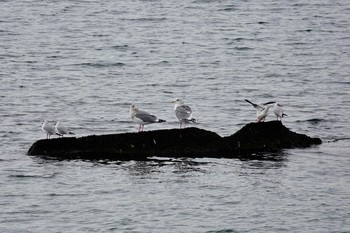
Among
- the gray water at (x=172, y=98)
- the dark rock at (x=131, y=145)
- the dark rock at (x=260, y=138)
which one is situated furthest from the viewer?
the dark rock at (x=260, y=138)

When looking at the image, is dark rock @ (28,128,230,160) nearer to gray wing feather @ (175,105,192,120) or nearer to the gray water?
the gray water

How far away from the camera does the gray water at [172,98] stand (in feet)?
54.3

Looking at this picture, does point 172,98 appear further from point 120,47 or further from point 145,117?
point 120,47

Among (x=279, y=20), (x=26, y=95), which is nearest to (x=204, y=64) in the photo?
(x=26, y=95)

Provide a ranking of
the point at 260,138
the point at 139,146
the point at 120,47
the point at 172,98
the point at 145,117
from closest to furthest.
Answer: the point at 139,146 → the point at 260,138 → the point at 145,117 → the point at 172,98 → the point at 120,47

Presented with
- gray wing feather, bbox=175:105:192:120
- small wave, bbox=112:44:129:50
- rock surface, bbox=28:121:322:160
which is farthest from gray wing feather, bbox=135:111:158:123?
small wave, bbox=112:44:129:50

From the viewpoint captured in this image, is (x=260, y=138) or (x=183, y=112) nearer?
(x=260, y=138)

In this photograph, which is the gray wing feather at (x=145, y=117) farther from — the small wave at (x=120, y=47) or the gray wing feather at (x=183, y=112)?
the small wave at (x=120, y=47)

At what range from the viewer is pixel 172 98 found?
3375 centimetres

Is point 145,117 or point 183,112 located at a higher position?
point 183,112

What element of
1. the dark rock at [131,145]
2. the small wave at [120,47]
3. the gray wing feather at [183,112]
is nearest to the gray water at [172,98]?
the small wave at [120,47]

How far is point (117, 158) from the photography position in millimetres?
19094

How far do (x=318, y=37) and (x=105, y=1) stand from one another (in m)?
23.9

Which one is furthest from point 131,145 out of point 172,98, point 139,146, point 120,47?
point 120,47
